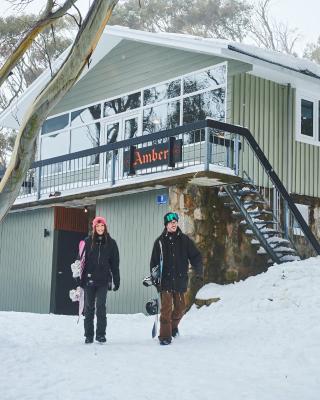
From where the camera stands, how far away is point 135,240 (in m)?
14.6

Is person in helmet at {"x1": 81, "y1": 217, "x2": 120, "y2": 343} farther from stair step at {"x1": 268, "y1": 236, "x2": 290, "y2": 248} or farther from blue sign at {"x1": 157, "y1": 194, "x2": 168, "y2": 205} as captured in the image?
→ stair step at {"x1": 268, "y1": 236, "x2": 290, "y2": 248}

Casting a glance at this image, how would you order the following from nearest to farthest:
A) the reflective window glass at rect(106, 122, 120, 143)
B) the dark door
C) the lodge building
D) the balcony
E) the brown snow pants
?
the brown snow pants → the balcony → the lodge building → the dark door → the reflective window glass at rect(106, 122, 120, 143)

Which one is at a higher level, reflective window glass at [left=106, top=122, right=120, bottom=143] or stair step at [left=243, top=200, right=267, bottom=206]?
reflective window glass at [left=106, top=122, right=120, bottom=143]

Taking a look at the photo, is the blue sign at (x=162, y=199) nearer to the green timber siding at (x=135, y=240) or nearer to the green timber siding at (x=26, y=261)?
the green timber siding at (x=135, y=240)

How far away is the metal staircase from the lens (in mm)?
13320

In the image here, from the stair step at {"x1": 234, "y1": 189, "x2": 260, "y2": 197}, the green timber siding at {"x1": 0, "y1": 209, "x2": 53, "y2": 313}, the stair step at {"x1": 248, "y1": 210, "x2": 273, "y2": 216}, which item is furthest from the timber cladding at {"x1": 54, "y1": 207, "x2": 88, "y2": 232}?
the stair step at {"x1": 248, "y1": 210, "x2": 273, "y2": 216}

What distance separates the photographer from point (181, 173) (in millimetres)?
12969

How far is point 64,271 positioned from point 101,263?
7.62 meters

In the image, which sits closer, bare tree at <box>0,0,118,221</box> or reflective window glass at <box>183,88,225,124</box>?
bare tree at <box>0,0,118,221</box>

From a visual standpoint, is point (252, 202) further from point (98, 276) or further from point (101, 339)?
point (101, 339)

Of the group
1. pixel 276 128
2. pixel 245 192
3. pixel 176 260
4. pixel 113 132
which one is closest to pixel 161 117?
pixel 113 132

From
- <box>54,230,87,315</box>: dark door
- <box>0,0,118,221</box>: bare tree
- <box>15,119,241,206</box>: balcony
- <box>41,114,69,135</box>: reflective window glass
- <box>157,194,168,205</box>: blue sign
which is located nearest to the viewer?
<box>0,0,118,221</box>: bare tree

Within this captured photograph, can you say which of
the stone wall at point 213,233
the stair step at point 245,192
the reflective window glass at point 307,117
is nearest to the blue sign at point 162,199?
the stone wall at point 213,233

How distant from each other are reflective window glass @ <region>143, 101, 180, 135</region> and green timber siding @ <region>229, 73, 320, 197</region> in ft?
5.51
